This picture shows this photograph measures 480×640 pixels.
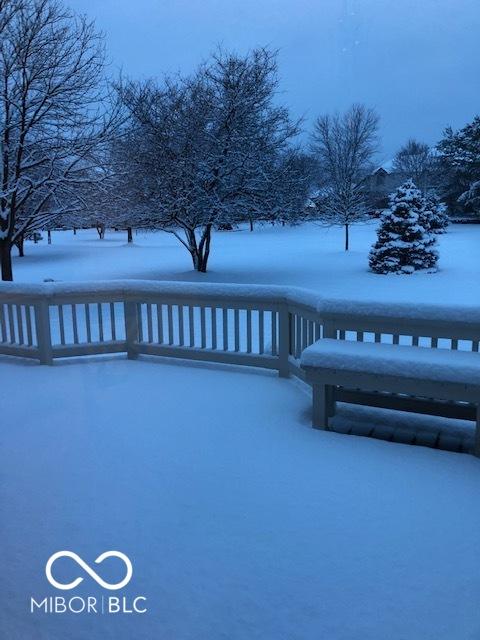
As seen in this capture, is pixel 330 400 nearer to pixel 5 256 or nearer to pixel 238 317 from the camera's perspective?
pixel 238 317

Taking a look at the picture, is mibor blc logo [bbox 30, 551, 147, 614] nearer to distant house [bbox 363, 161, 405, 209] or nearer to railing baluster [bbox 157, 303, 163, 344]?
railing baluster [bbox 157, 303, 163, 344]

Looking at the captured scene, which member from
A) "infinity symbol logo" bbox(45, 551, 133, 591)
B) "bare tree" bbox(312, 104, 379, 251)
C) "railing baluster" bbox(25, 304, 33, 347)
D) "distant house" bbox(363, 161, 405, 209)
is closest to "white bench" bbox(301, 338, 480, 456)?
"infinity symbol logo" bbox(45, 551, 133, 591)

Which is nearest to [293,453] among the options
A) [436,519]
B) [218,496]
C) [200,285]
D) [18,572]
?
[218,496]

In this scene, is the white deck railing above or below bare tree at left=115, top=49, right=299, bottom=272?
below

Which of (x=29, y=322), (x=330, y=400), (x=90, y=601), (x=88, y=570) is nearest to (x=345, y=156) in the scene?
(x=29, y=322)

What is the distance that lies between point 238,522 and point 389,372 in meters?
1.59

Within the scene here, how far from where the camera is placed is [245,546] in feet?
9.18

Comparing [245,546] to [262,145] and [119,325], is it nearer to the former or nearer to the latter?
[119,325]

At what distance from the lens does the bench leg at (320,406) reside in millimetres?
4262

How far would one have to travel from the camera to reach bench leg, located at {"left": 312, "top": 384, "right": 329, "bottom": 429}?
14.0ft

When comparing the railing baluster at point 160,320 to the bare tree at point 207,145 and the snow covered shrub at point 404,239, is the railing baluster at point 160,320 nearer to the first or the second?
the bare tree at point 207,145

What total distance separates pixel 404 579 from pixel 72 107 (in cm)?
1326

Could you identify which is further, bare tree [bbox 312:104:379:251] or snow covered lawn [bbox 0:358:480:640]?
bare tree [bbox 312:104:379:251]

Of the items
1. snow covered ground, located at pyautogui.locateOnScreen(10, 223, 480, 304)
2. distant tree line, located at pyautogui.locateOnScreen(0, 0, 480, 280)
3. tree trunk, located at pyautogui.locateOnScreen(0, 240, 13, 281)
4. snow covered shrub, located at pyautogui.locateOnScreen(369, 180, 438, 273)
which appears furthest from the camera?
snow covered shrub, located at pyautogui.locateOnScreen(369, 180, 438, 273)
